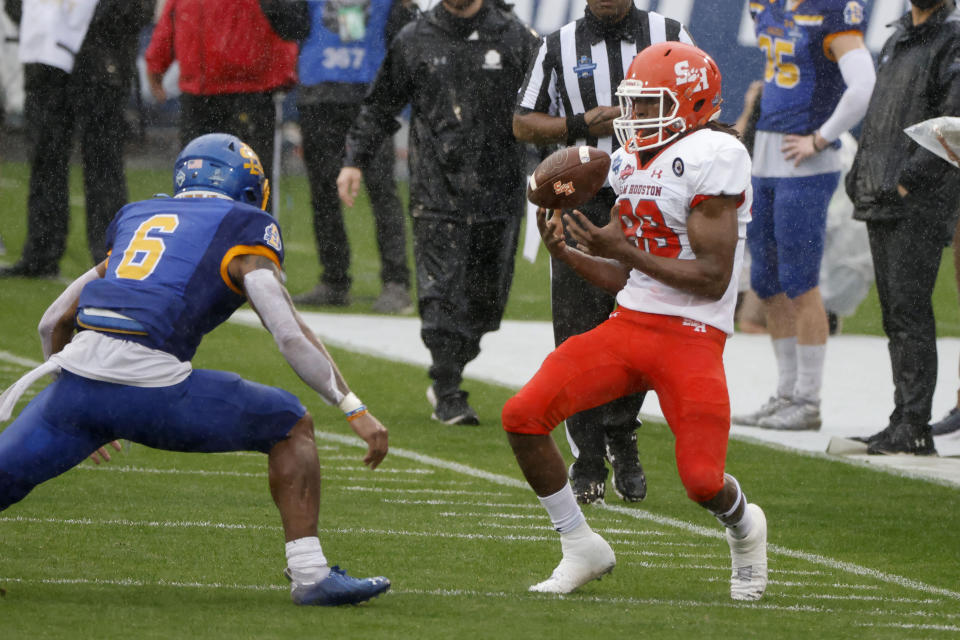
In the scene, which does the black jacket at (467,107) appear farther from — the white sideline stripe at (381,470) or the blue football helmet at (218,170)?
the blue football helmet at (218,170)

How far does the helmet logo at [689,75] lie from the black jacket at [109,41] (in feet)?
22.3

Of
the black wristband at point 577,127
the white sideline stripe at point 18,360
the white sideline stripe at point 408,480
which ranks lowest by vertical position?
the white sideline stripe at point 18,360

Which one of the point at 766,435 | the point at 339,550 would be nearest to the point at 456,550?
the point at 339,550

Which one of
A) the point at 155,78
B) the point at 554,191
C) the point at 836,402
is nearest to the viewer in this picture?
the point at 554,191

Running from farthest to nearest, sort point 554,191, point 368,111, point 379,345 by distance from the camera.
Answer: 1. point 379,345
2. point 368,111
3. point 554,191

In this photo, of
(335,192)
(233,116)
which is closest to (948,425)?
(335,192)

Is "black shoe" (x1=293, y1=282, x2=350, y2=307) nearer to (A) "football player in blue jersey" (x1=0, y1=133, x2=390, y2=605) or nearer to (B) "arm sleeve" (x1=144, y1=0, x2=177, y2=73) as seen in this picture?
(B) "arm sleeve" (x1=144, y1=0, x2=177, y2=73)

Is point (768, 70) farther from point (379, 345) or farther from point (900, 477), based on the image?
point (379, 345)

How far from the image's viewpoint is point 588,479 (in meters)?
6.48

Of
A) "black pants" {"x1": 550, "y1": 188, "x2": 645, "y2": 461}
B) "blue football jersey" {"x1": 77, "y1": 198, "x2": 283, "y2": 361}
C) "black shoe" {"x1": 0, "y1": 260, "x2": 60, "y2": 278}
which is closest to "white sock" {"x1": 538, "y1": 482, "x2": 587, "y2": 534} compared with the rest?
"blue football jersey" {"x1": 77, "y1": 198, "x2": 283, "y2": 361}

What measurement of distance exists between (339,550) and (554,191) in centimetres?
130

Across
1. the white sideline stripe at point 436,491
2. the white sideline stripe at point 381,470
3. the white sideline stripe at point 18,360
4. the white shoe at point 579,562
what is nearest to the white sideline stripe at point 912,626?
the white shoe at point 579,562

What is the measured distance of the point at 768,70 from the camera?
845 centimetres

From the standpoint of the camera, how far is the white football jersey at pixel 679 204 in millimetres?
4996
